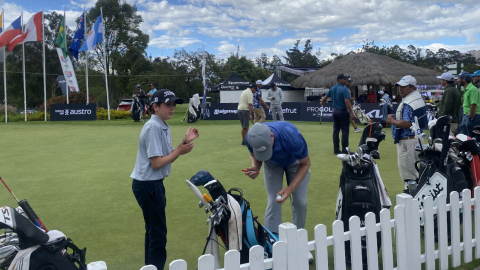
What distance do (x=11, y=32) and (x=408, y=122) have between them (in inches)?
881

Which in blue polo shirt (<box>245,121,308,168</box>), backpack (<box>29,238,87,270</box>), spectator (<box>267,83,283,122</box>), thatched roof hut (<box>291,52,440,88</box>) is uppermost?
thatched roof hut (<box>291,52,440,88</box>)

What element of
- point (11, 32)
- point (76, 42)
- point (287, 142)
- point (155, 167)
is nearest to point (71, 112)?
point (76, 42)

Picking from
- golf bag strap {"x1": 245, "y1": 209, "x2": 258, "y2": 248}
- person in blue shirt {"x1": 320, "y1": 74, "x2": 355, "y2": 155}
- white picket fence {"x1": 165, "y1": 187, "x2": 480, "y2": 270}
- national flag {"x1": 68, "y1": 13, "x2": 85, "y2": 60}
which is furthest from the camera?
national flag {"x1": 68, "y1": 13, "x2": 85, "y2": 60}

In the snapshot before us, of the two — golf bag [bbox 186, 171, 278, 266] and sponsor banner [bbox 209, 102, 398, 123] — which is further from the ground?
sponsor banner [bbox 209, 102, 398, 123]

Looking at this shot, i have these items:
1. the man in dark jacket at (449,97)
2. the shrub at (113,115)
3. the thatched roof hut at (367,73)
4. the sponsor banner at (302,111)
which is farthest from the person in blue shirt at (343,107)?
the shrub at (113,115)

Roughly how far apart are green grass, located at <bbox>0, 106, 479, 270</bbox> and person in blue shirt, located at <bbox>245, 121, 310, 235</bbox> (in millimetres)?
701

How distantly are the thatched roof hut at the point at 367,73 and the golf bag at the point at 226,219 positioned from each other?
23795 mm

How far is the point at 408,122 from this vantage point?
5.23 m

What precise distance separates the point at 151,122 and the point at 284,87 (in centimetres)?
3065

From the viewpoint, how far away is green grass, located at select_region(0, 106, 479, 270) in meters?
4.56

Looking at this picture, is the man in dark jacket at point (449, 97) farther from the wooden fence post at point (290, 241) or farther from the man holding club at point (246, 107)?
the wooden fence post at point (290, 241)

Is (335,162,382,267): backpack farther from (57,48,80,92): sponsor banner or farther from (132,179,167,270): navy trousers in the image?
(57,48,80,92): sponsor banner

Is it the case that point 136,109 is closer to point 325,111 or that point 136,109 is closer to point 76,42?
point 76,42

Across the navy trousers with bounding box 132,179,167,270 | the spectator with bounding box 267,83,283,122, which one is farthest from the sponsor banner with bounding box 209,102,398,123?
the navy trousers with bounding box 132,179,167,270
